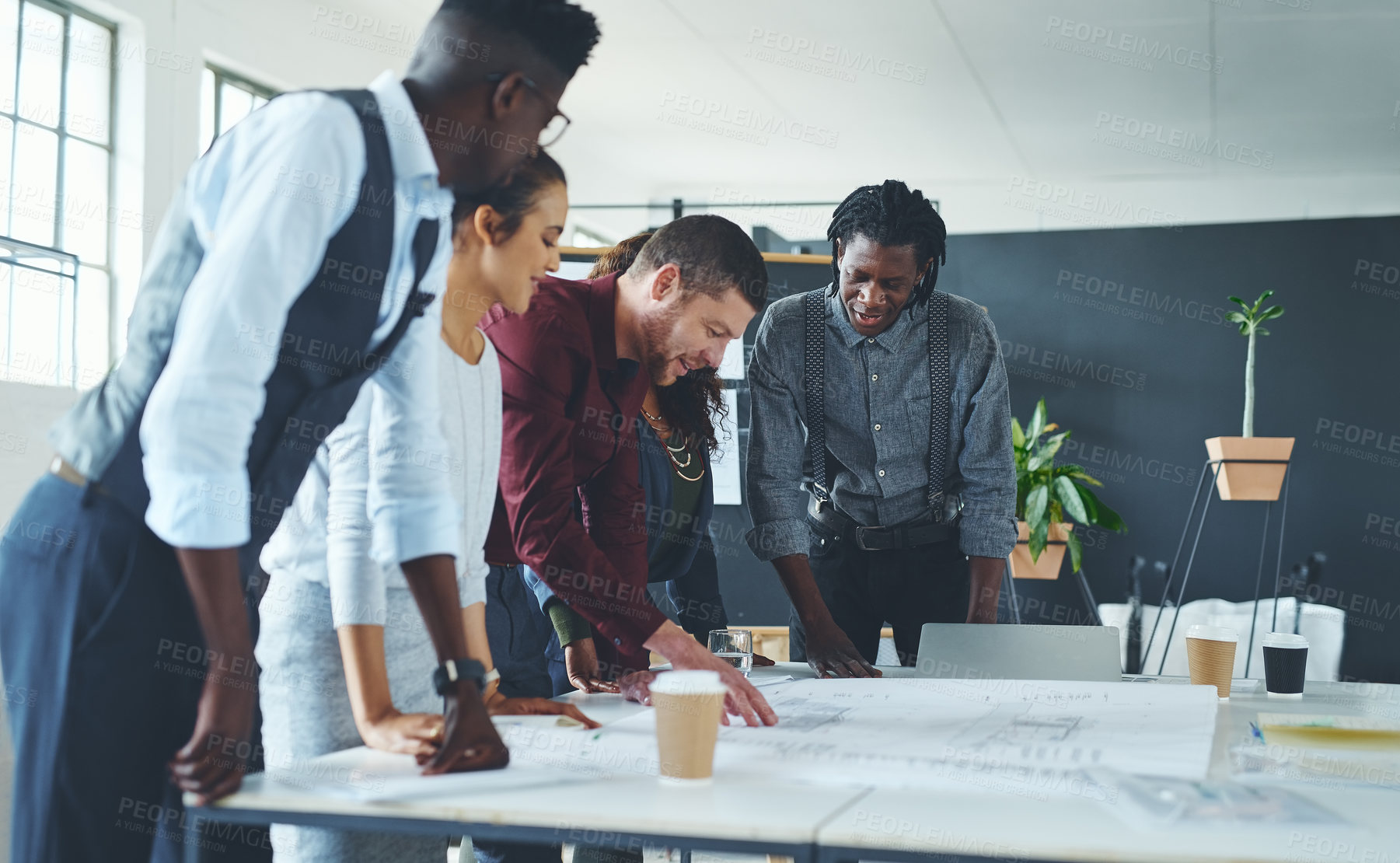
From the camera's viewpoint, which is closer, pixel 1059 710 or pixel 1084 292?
pixel 1059 710

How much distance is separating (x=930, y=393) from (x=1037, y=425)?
3.36 m

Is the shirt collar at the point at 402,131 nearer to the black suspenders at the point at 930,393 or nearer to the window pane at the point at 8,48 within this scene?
the black suspenders at the point at 930,393

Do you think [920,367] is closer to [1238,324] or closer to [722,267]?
[722,267]

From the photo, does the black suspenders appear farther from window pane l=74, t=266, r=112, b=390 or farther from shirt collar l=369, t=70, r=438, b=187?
window pane l=74, t=266, r=112, b=390

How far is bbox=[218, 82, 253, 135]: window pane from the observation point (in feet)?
15.3

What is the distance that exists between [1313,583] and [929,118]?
10.2 ft

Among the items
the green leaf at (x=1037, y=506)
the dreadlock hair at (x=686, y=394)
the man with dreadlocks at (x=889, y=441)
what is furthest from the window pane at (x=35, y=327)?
the green leaf at (x=1037, y=506)

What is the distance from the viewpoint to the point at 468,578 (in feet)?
4.48

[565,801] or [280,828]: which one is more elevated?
[565,801]

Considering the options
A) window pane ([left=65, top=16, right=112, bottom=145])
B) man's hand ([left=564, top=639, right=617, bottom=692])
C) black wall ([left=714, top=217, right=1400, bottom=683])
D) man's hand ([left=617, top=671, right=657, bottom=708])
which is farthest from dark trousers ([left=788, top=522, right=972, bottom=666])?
black wall ([left=714, top=217, right=1400, bottom=683])

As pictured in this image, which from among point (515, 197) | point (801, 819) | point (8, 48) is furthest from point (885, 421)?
point (8, 48)

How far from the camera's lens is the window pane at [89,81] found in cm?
405

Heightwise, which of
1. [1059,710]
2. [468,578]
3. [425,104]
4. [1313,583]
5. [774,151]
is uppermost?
[774,151]

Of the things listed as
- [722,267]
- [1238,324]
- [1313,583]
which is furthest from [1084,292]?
[722,267]
